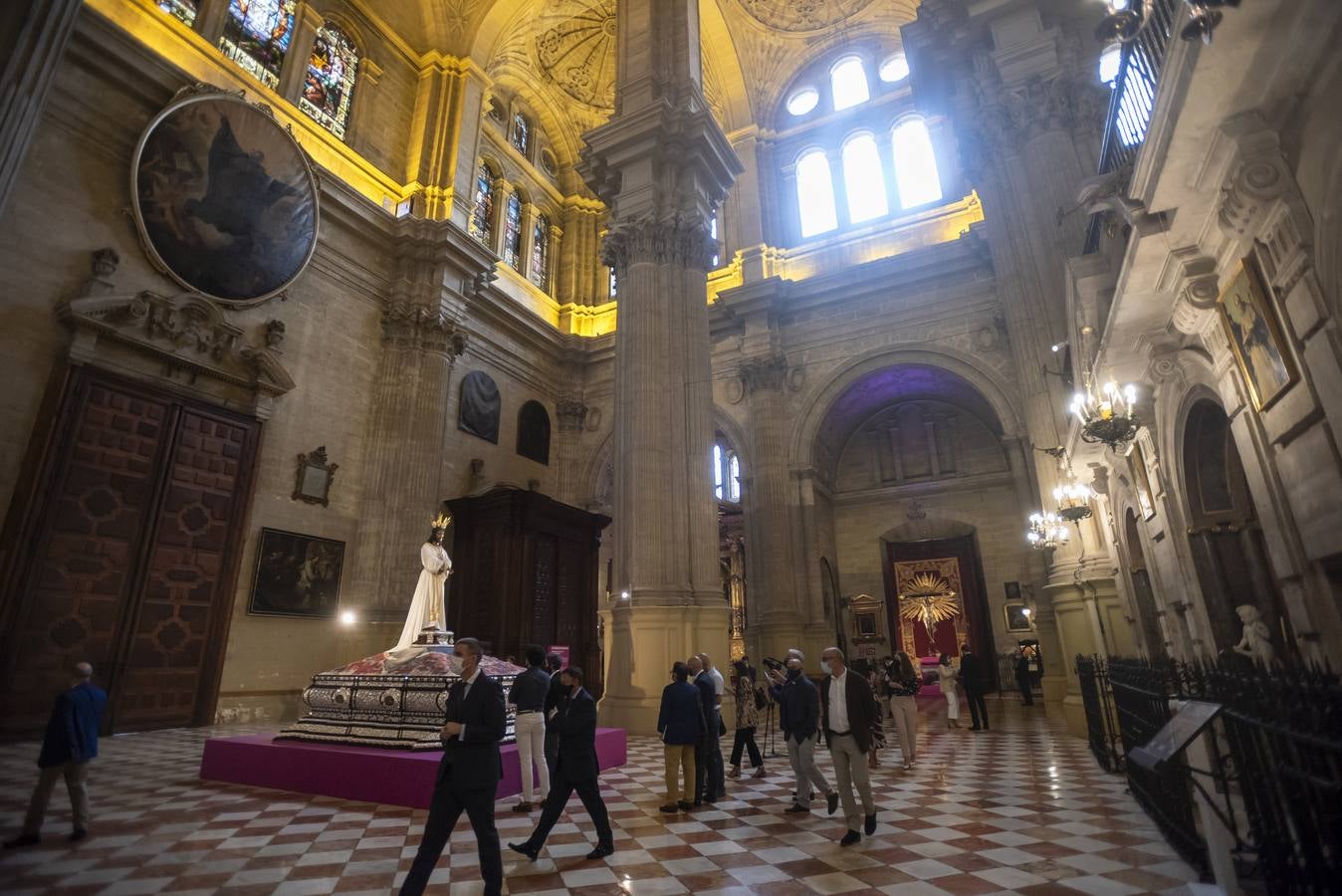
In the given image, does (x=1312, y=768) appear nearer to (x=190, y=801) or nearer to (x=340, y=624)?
Result: (x=190, y=801)

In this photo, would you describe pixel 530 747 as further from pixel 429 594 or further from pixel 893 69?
pixel 893 69

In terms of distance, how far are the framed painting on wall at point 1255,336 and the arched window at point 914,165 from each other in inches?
525

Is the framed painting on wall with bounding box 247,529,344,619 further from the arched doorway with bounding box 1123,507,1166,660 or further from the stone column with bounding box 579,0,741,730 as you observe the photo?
the arched doorway with bounding box 1123,507,1166,660

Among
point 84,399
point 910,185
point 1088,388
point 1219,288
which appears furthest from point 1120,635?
point 84,399

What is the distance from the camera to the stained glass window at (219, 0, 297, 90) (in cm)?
1241

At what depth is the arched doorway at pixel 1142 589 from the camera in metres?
8.62

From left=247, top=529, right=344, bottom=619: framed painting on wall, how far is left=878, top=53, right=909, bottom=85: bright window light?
17685 millimetres

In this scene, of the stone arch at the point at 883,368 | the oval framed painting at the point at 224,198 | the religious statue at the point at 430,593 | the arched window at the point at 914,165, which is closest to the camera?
the religious statue at the point at 430,593

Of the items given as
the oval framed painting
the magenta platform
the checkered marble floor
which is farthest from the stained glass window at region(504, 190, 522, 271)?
the checkered marble floor

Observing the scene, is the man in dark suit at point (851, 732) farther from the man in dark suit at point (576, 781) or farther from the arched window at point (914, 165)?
the arched window at point (914, 165)

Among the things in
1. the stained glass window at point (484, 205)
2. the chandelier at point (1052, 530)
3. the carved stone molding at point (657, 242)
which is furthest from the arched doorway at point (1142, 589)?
the stained glass window at point (484, 205)

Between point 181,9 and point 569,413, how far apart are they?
36.5ft

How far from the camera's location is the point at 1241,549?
604cm

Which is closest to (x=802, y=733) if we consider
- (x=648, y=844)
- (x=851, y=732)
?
(x=851, y=732)
